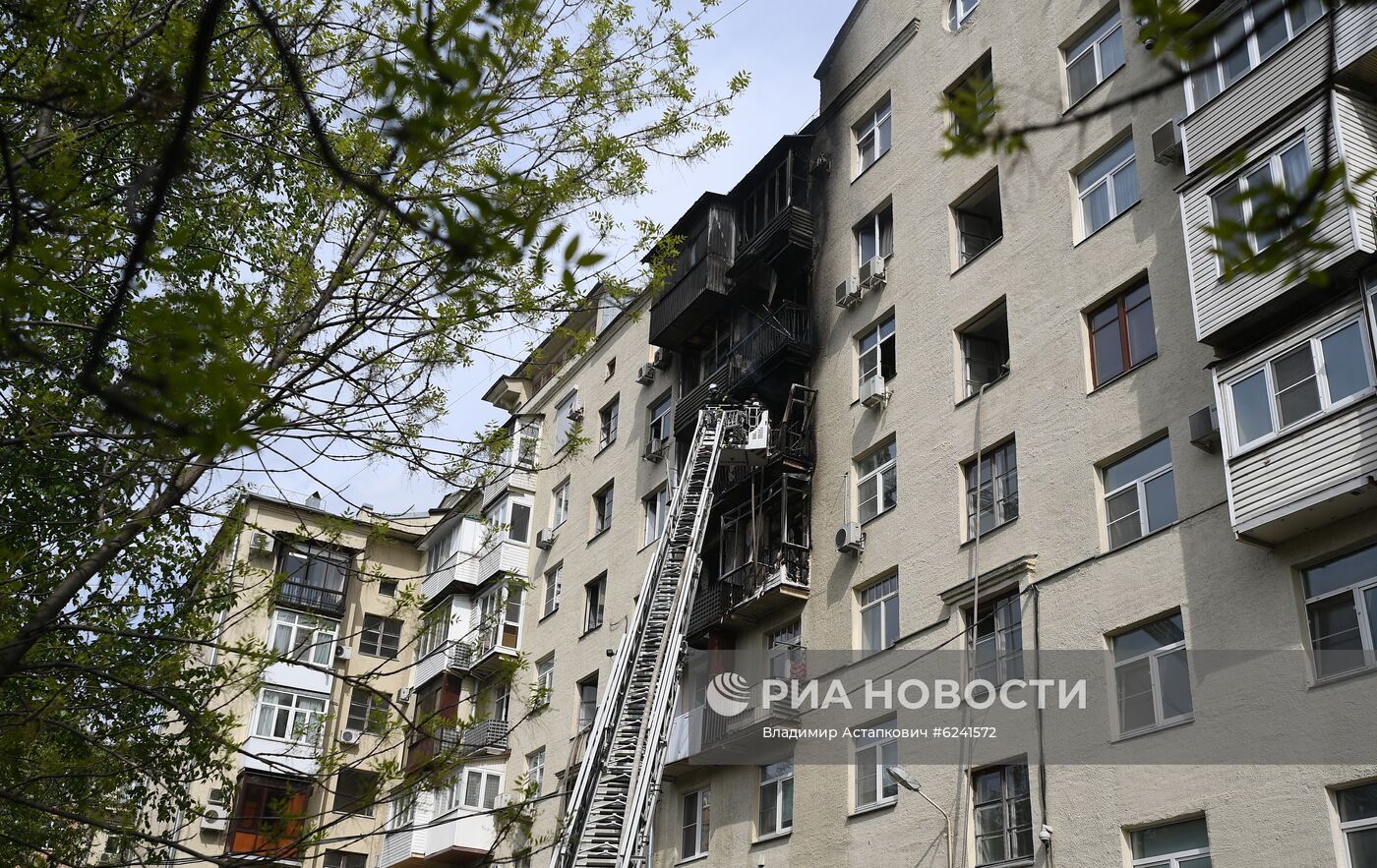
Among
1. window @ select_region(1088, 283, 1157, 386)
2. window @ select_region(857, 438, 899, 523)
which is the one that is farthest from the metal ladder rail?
window @ select_region(1088, 283, 1157, 386)

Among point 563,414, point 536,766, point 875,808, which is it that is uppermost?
point 563,414

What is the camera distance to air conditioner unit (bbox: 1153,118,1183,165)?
59.4 feet

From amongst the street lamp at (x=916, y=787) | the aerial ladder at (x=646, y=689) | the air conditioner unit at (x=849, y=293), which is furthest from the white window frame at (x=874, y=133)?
the street lamp at (x=916, y=787)

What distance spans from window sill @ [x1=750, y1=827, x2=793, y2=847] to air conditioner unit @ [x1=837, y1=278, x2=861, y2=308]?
10.1m

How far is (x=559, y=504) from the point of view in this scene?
3738 cm

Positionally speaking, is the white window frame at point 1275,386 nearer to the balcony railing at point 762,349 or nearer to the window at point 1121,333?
the window at point 1121,333

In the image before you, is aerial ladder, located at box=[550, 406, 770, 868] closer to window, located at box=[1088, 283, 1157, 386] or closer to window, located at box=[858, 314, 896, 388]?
window, located at box=[858, 314, 896, 388]

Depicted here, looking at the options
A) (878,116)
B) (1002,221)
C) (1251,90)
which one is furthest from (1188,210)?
(878,116)

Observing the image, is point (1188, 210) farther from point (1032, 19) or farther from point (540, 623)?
point (540, 623)

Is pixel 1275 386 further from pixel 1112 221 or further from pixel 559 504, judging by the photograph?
pixel 559 504

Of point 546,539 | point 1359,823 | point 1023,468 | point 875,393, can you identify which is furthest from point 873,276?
point 546,539

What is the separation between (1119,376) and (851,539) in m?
5.97

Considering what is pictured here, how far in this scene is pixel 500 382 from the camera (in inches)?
1695

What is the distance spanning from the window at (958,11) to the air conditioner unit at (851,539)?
405 inches
